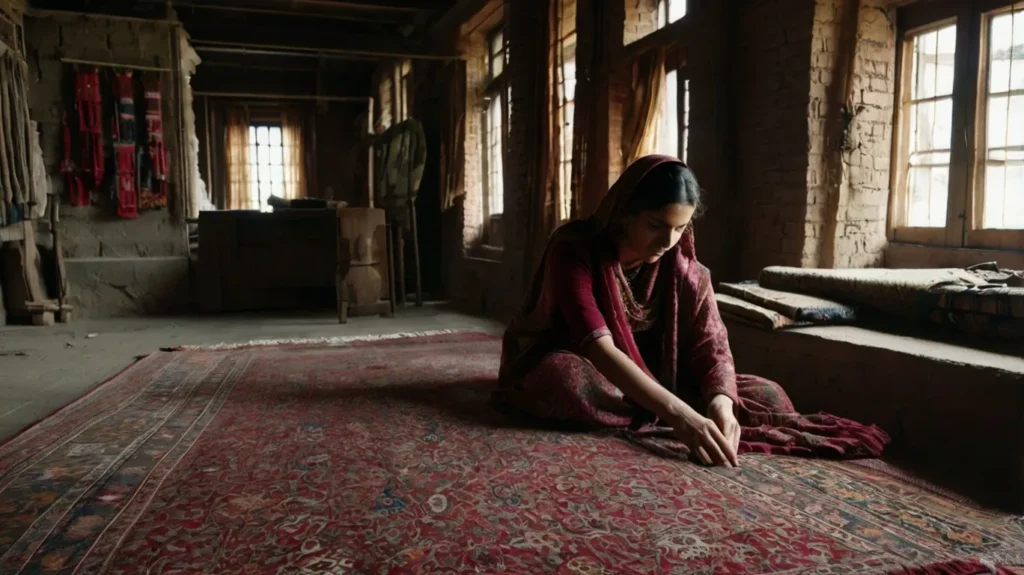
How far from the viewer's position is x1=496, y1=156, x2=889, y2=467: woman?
2428mm

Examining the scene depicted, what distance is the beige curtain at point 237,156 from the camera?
1407 centimetres

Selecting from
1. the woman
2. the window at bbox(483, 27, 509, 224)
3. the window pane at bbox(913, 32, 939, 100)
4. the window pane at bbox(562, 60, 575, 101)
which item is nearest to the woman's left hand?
the woman

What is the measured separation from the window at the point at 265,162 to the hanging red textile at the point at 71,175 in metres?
6.96

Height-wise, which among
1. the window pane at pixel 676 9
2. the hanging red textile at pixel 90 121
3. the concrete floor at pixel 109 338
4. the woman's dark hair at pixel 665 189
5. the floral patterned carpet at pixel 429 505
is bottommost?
the concrete floor at pixel 109 338

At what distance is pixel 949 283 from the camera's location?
2830mm

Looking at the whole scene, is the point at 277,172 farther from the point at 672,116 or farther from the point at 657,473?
the point at 657,473

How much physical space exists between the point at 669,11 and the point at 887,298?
10.5ft

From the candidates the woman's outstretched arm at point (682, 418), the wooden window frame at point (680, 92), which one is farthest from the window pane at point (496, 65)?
the woman's outstretched arm at point (682, 418)

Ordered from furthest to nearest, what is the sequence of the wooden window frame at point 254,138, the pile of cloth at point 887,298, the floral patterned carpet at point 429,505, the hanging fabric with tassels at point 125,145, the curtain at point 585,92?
the wooden window frame at point 254,138
the hanging fabric with tassels at point 125,145
the curtain at point 585,92
the pile of cloth at point 887,298
the floral patterned carpet at point 429,505

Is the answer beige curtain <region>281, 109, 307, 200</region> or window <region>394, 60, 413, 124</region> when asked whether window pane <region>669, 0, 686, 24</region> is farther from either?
beige curtain <region>281, 109, 307, 200</region>

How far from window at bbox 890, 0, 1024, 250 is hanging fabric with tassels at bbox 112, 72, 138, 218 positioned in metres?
7.51

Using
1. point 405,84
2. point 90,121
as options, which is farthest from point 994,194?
point 405,84

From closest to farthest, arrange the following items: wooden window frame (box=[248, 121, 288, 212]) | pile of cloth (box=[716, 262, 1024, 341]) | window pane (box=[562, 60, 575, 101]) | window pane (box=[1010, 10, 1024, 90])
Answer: pile of cloth (box=[716, 262, 1024, 341]), window pane (box=[1010, 10, 1024, 90]), window pane (box=[562, 60, 575, 101]), wooden window frame (box=[248, 121, 288, 212])

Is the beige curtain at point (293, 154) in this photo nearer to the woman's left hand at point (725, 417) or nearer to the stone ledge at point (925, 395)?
the stone ledge at point (925, 395)
